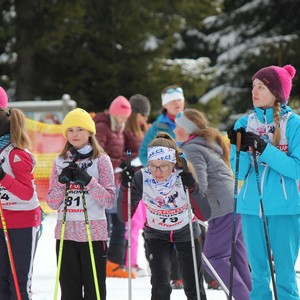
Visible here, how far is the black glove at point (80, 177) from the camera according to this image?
502 cm

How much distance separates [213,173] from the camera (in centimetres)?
610

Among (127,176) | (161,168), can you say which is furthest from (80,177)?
(161,168)

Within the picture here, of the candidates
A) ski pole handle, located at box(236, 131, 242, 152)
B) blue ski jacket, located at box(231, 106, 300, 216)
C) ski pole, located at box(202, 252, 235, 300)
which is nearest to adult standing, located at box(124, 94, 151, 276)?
ski pole, located at box(202, 252, 235, 300)

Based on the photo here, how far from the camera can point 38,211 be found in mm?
5422

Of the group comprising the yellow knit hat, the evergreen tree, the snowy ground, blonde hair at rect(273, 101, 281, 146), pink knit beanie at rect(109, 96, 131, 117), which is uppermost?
the evergreen tree

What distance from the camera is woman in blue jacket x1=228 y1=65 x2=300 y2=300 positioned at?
480 cm

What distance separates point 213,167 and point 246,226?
1165 millimetres

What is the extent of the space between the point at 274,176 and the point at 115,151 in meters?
3.45

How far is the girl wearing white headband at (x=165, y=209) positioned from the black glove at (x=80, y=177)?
0.98ft

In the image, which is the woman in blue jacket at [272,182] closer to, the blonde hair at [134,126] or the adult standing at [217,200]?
the adult standing at [217,200]

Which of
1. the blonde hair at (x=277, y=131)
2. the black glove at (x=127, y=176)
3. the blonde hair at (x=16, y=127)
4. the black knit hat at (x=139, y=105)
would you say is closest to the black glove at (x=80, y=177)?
the black glove at (x=127, y=176)

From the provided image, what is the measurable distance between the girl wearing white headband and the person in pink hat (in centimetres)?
270

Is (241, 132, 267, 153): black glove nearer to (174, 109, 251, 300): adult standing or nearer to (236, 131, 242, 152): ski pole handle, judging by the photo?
(236, 131, 242, 152): ski pole handle

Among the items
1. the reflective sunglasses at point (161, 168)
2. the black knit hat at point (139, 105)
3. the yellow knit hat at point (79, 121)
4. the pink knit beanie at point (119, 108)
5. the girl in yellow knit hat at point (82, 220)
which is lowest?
the girl in yellow knit hat at point (82, 220)
